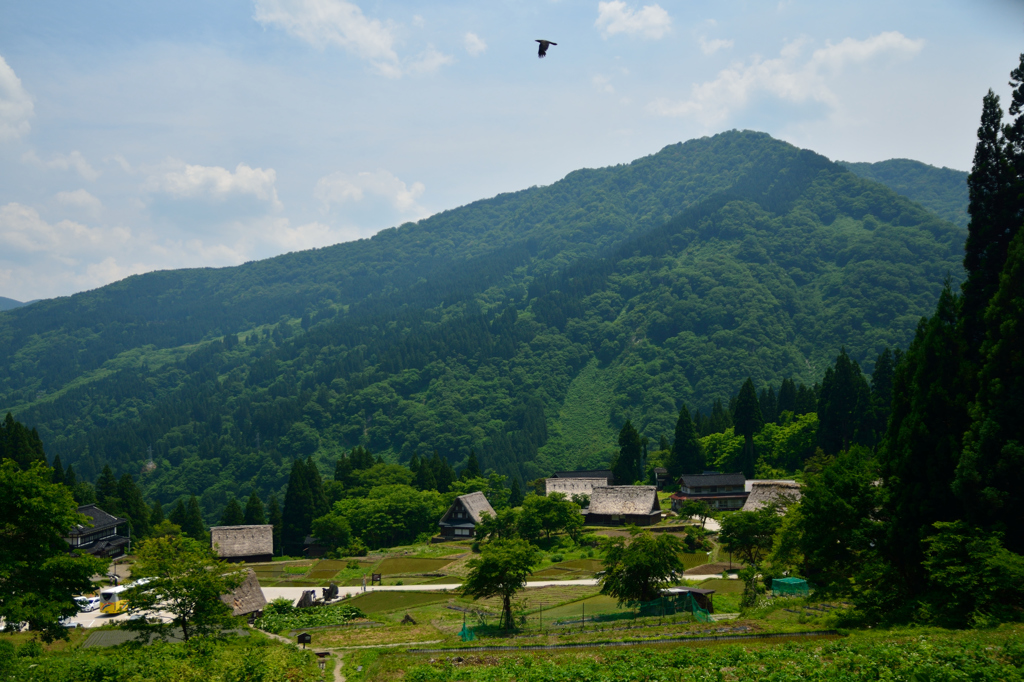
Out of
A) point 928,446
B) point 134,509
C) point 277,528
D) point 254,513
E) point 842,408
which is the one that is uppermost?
point 928,446

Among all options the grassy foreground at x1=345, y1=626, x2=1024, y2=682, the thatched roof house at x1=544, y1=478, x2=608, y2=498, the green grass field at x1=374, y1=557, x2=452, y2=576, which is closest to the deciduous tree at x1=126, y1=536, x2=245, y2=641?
the grassy foreground at x1=345, y1=626, x2=1024, y2=682

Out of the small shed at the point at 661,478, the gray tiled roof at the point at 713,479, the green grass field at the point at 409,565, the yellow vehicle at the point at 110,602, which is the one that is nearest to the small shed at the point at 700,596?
the green grass field at the point at 409,565

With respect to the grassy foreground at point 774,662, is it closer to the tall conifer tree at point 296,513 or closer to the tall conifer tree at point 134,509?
the tall conifer tree at point 296,513

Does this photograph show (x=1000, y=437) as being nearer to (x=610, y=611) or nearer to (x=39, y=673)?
(x=610, y=611)

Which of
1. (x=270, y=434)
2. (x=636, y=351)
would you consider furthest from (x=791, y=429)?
(x=270, y=434)

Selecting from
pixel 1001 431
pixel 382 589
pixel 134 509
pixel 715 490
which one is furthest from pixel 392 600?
pixel 134 509

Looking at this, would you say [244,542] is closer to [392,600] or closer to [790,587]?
[392,600]
